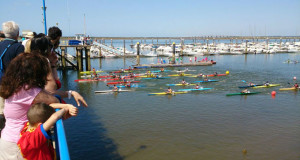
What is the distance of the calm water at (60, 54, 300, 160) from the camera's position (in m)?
13.2

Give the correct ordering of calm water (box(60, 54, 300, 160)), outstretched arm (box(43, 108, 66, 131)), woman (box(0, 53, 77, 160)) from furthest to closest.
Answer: calm water (box(60, 54, 300, 160))
woman (box(0, 53, 77, 160))
outstretched arm (box(43, 108, 66, 131))

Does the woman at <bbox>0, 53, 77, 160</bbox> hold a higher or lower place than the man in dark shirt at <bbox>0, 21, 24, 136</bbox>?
lower

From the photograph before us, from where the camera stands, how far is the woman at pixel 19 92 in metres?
2.88

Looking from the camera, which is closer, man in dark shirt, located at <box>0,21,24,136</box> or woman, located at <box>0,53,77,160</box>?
woman, located at <box>0,53,77,160</box>

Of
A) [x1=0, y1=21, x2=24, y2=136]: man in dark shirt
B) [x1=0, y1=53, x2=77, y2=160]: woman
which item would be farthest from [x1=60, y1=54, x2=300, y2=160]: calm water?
[x1=0, y1=53, x2=77, y2=160]: woman

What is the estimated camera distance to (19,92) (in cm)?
A: 293

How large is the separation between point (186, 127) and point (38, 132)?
1464 cm

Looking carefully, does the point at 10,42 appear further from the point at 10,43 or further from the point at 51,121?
the point at 51,121

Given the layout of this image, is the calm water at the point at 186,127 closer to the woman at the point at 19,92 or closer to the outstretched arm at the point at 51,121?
the woman at the point at 19,92

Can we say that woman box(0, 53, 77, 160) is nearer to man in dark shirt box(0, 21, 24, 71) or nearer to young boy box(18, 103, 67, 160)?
young boy box(18, 103, 67, 160)

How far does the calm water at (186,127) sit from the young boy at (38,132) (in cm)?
1015

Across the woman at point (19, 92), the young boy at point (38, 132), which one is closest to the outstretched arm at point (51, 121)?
the young boy at point (38, 132)

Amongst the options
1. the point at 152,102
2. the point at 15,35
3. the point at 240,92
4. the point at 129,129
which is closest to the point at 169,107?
the point at 152,102

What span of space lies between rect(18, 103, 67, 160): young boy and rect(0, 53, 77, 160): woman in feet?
0.44
